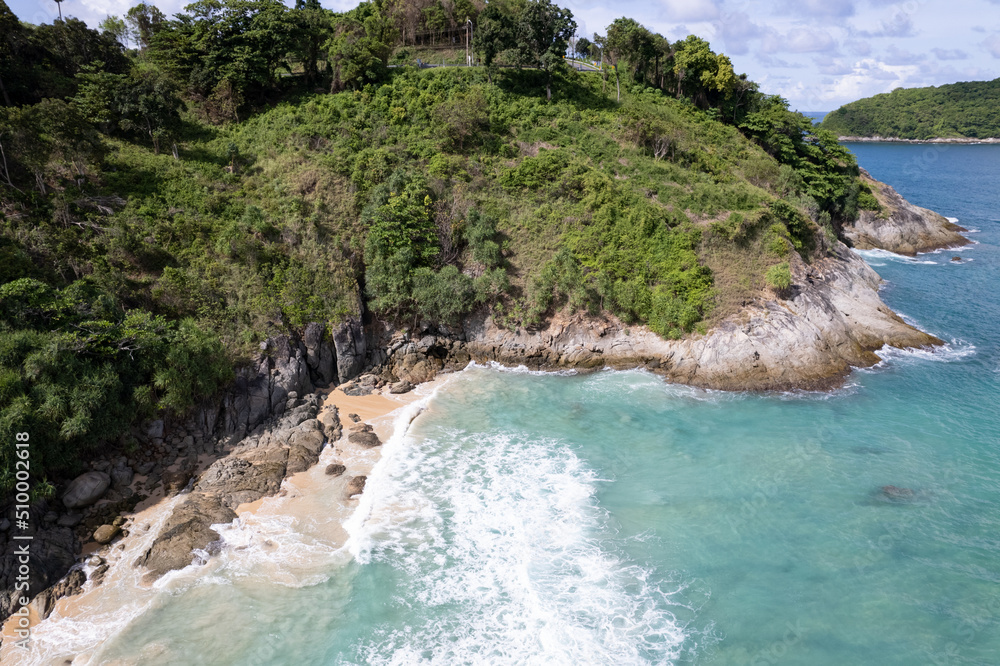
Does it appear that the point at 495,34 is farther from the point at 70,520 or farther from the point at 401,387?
the point at 70,520

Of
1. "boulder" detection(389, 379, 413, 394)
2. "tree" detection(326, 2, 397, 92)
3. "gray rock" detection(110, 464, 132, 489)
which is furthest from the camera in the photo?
"tree" detection(326, 2, 397, 92)

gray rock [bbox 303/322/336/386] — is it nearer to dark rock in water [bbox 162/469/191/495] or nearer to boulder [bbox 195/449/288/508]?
boulder [bbox 195/449/288/508]

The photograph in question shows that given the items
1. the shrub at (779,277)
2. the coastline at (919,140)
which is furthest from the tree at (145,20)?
the coastline at (919,140)

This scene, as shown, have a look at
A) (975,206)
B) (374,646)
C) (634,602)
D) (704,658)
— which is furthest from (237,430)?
(975,206)

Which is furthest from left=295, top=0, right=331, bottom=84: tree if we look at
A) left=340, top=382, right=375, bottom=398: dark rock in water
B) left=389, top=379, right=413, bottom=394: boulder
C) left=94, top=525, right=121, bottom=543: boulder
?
left=94, top=525, right=121, bottom=543: boulder

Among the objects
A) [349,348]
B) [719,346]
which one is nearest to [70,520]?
[349,348]

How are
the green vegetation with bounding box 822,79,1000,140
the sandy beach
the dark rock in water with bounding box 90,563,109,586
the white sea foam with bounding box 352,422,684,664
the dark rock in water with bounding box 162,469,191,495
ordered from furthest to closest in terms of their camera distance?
the green vegetation with bounding box 822,79,1000,140
the dark rock in water with bounding box 162,469,191,495
the dark rock in water with bounding box 90,563,109,586
the sandy beach
the white sea foam with bounding box 352,422,684,664

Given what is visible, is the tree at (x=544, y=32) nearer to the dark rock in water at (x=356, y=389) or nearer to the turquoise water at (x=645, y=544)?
the turquoise water at (x=645, y=544)
